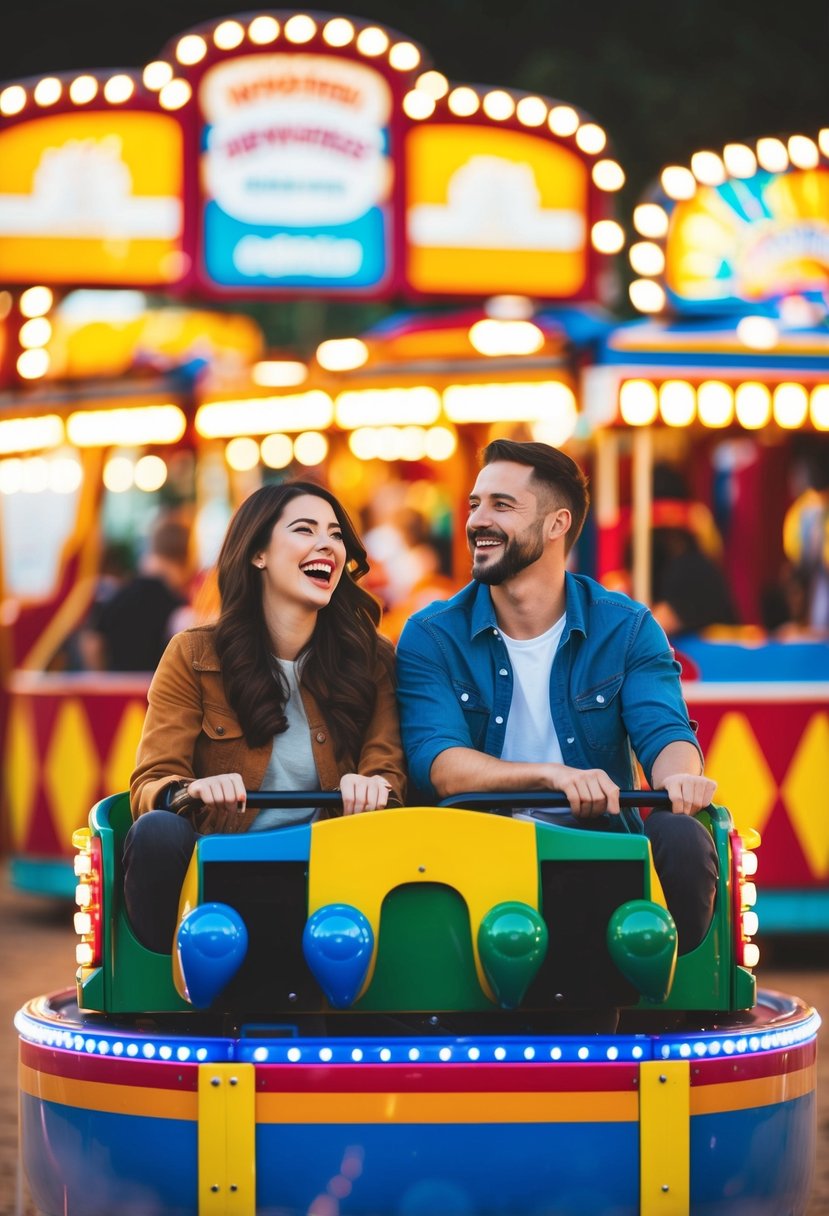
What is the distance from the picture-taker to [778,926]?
799 cm

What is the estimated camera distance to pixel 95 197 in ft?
29.8

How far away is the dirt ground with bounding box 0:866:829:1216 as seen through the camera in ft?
15.5

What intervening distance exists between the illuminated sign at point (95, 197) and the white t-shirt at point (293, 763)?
5.56m

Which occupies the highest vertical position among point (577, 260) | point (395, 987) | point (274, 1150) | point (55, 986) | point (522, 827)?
point (577, 260)

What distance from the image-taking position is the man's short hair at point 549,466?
401 cm

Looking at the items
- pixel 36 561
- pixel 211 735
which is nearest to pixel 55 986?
pixel 211 735

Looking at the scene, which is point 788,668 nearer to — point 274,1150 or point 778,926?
point 778,926

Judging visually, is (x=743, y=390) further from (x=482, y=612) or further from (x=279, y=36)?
(x=482, y=612)

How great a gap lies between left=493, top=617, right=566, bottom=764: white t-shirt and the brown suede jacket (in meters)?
0.23

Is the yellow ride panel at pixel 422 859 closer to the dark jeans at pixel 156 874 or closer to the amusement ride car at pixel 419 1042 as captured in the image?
the amusement ride car at pixel 419 1042

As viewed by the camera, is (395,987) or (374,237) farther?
(374,237)

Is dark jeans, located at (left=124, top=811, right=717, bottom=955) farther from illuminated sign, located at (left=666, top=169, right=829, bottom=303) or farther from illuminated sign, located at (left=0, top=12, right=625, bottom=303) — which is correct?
illuminated sign, located at (left=0, top=12, right=625, bottom=303)

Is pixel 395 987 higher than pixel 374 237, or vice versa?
pixel 374 237

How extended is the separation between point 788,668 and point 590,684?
4.41m
